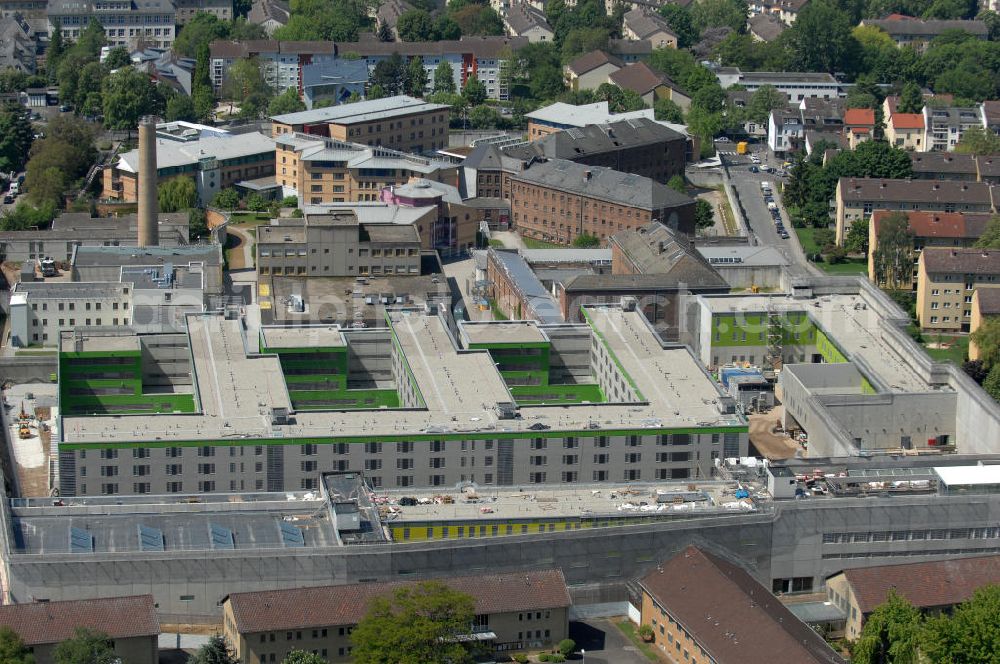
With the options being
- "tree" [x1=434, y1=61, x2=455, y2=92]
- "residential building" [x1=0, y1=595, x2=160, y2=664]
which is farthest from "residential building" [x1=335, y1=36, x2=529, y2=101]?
"residential building" [x1=0, y1=595, x2=160, y2=664]

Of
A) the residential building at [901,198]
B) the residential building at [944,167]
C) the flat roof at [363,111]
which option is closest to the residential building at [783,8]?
the flat roof at [363,111]

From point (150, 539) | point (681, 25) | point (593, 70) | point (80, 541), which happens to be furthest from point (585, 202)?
point (681, 25)

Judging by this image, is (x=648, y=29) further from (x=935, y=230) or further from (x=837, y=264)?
(x=935, y=230)

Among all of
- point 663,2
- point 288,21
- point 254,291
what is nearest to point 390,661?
point 254,291

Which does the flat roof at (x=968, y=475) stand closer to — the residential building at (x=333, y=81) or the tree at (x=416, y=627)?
the tree at (x=416, y=627)

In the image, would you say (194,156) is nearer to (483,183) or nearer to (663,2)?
(483,183)

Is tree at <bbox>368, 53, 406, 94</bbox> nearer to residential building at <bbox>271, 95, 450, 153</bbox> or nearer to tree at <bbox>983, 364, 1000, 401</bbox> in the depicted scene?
residential building at <bbox>271, 95, 450, 153</bbox>
